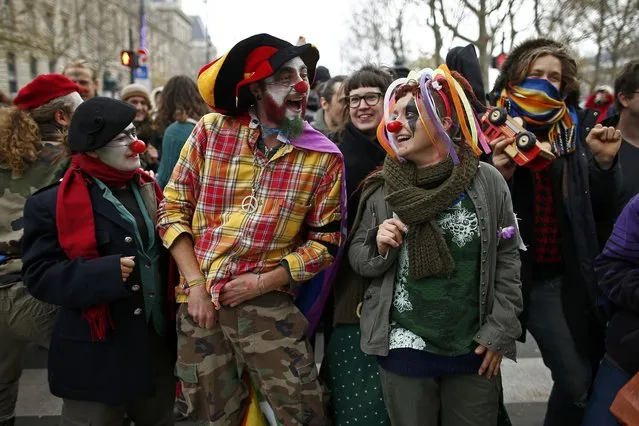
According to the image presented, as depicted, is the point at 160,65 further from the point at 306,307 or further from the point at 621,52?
the point at 306,307

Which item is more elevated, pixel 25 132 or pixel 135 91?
pixel 135 91

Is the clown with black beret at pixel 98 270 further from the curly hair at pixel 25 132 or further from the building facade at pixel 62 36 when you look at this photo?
the building facade at pixel 62 36

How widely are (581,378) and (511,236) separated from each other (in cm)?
94

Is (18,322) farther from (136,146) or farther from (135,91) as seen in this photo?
(135,91)

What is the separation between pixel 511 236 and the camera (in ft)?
6.63

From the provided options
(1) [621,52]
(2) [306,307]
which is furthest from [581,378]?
(1) [621,52]

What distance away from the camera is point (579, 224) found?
2.40m

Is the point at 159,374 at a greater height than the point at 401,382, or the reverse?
the point at 401,382

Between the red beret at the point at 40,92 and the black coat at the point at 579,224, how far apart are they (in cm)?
240

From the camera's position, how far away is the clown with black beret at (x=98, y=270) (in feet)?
6.81

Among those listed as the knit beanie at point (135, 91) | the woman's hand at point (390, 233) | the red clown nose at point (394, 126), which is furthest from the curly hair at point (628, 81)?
the knit beanie at point (135, 91)

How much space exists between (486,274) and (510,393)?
1941 mm

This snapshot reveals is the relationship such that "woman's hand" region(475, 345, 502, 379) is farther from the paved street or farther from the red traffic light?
the red traffic light

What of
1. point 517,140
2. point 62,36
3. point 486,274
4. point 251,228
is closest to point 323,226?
point 251,228
